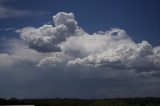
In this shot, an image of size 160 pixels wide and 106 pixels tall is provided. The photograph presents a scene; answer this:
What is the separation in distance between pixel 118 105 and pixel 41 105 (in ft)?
124

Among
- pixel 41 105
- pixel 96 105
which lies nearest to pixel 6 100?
pixel 41 105

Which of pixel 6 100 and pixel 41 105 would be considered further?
pixel 41 105

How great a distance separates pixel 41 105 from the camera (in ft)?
626

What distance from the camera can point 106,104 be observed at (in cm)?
18525

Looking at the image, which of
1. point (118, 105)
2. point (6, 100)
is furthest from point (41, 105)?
point (118, 105)

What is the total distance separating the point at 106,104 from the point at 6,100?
47311 millimetres

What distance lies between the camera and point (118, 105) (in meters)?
187

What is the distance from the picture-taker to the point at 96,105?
192 metres

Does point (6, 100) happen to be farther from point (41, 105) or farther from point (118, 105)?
point (118, 105)

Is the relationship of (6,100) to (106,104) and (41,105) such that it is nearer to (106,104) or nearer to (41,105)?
(41,105)

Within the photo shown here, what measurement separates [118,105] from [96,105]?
1158 centimetres

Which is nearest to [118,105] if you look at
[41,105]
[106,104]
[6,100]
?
[106,104]

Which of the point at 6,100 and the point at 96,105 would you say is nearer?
the point at 6,100

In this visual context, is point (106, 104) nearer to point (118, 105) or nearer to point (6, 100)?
point (118, 105)
